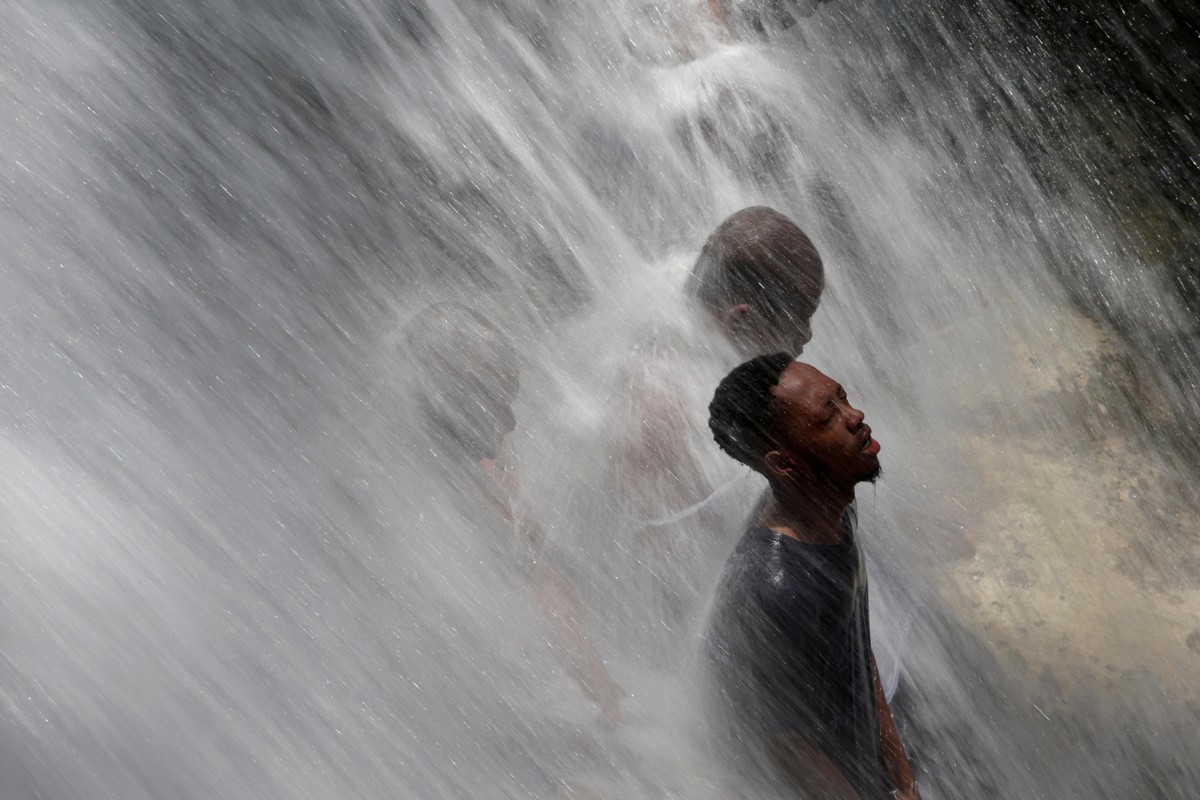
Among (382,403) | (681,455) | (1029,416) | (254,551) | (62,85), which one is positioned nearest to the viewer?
(681,455)

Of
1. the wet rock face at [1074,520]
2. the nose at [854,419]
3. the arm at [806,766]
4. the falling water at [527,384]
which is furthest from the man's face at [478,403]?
the wet rock face at [1074,520]

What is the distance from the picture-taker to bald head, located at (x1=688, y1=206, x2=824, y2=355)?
300cm

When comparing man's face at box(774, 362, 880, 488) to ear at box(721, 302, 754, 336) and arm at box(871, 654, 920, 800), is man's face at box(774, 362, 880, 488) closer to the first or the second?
arm at box(871, 654, 920, 800)

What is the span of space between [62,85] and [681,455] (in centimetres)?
350

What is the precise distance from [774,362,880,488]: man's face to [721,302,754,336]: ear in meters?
0.60

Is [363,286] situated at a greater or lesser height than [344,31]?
lesser

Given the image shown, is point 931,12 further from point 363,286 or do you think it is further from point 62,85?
point 62,85

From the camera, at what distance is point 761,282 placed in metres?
3.03

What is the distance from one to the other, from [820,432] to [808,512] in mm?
176

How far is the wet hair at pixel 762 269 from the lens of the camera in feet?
9.91

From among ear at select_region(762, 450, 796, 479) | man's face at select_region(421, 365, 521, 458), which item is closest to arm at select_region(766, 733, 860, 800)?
ear at select_region(762, 450, 796, 479)

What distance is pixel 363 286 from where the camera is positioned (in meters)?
5.39

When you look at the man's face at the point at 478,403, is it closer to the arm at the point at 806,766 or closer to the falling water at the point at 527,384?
the falling water at the point at 527,384

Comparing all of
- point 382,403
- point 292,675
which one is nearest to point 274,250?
point 382,403
